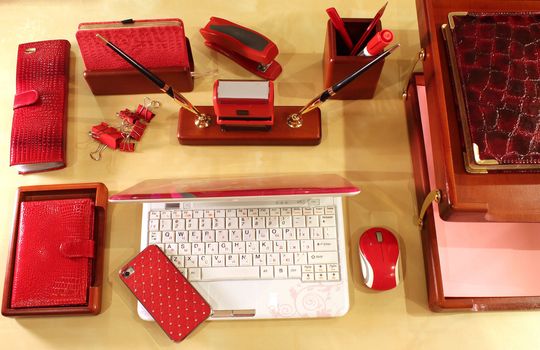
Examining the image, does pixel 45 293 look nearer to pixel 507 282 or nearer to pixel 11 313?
pixel 11 313

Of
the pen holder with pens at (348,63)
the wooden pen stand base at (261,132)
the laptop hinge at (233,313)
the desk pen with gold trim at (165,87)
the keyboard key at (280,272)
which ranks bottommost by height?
the laptop hinge at (233,313)

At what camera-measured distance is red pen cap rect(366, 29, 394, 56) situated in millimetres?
805

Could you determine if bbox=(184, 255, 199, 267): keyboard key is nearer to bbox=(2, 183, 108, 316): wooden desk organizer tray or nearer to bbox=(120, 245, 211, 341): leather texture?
bbox=(120, 245, 211, 341): leather texture

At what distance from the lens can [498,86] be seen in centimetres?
78

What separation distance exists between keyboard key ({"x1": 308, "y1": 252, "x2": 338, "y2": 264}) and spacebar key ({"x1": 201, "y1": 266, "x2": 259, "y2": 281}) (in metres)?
0.10

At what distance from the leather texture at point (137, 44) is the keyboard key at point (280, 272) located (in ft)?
1.44

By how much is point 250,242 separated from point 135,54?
0.43 meters

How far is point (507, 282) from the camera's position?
0.86m

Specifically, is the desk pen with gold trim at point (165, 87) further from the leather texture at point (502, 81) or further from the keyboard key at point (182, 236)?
→ the leather texture at point (502, 81)

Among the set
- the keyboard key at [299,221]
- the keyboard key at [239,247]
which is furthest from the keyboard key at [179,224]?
the keyboard key at [299,221]

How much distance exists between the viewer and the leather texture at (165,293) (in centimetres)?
84

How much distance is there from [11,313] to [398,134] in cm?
81

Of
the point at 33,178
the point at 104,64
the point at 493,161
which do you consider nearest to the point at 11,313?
the point at 33,178

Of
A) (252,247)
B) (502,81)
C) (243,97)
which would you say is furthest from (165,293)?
(502,81)
